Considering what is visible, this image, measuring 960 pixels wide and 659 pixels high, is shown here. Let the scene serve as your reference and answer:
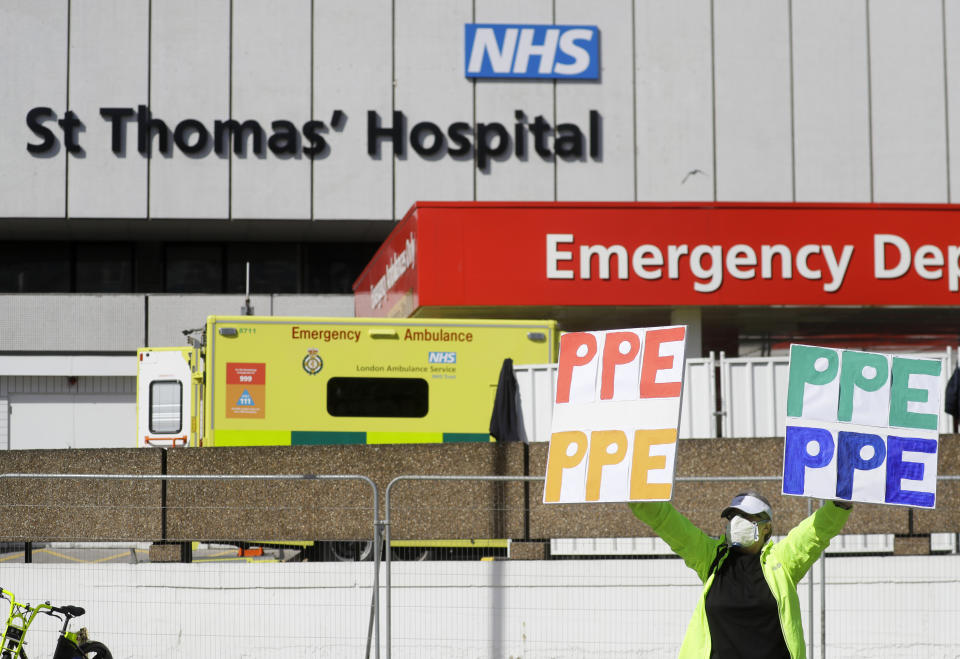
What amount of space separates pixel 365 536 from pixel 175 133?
20.1 metres

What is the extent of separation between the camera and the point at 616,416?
6.23 m

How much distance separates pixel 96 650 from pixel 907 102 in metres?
24.8

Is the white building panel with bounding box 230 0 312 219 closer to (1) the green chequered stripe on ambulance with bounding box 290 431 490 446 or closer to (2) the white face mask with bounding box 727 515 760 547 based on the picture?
(1) the green chequered stripe on ambulance with bounding box 290 431 490 446

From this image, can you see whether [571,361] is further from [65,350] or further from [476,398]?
[65,350]

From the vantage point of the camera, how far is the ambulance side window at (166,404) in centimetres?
1938

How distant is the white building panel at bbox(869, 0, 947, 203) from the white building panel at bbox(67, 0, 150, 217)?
53.1 ft

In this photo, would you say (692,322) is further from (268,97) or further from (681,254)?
(268,97)

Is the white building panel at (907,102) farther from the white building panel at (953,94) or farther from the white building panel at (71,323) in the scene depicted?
the white building panel at (71,323)

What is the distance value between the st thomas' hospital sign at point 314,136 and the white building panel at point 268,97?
0.70 feet

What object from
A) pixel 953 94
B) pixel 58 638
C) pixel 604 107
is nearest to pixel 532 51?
pixel 604 107

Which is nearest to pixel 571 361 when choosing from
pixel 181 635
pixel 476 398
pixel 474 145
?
pixel 181 635

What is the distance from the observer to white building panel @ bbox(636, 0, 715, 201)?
98.1 ft

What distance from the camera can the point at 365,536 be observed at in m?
10.9

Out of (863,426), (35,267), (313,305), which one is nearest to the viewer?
(863,426)
